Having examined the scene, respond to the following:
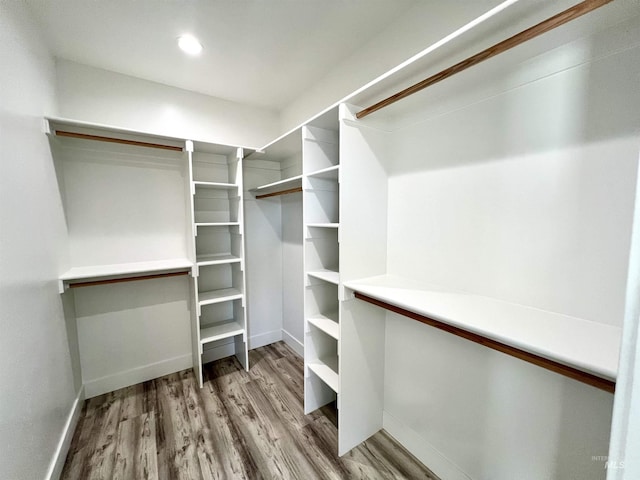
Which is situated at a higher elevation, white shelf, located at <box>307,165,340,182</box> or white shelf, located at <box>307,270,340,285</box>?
white shelf, located at <box>307,165,340,182</box>

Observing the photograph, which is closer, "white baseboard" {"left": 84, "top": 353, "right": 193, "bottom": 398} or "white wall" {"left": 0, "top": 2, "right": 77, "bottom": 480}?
"white wall" {"left": 0, "top": 2, "right": 77, "bottom": 480}

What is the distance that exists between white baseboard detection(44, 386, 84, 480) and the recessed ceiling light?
8.68 ft

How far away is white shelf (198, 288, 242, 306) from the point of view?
91.6 inches

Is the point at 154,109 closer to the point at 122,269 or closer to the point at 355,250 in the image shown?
the point at 122,269

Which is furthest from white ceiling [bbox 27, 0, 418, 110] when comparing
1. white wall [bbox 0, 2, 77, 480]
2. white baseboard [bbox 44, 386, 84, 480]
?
white baseboard [bbox 44, 386, 84, 480]

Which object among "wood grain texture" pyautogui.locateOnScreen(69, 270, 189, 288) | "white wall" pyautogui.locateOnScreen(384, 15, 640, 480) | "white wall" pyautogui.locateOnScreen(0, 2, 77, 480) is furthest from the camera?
"wood grain texture" pyautogui.locateOnScreen(69, 270, 189, 288)

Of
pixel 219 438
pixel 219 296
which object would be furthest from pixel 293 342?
pixel 219 438

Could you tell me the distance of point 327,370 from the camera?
1878 mm

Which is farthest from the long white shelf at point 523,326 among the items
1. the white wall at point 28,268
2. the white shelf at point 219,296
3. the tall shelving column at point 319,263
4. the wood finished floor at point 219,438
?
the white wall at point 28,268

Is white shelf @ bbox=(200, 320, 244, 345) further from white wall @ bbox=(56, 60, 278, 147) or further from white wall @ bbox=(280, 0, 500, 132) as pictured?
white wall @ bbox=(280, 0, 500, 132)

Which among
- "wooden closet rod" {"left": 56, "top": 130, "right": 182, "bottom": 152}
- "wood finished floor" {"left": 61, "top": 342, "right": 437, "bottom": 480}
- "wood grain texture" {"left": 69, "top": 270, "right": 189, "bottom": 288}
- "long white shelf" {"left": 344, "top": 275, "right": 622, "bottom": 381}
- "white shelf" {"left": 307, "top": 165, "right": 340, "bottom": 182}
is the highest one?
"wooden closet rod" {"left": 56, "top": 130, "right": 182, "bottom": 152}

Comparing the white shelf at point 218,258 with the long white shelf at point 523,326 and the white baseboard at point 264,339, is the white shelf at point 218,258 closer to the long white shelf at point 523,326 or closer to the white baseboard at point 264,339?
the white baseboard at point 264,339

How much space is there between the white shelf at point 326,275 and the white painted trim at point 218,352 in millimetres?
1571

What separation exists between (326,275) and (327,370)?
717 mm
